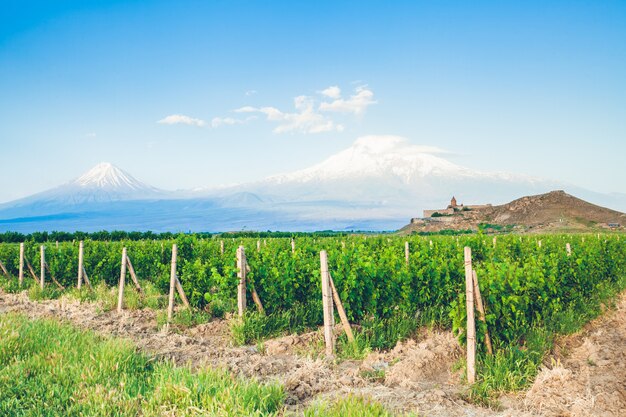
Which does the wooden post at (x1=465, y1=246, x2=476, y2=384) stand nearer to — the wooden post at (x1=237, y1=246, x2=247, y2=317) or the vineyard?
the vineyard

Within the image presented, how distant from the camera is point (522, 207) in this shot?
258 feet

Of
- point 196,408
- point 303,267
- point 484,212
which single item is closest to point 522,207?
point 484,212

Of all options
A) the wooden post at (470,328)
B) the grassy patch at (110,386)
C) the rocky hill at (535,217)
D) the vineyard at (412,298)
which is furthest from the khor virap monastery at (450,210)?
the grassy patch at (110,386)

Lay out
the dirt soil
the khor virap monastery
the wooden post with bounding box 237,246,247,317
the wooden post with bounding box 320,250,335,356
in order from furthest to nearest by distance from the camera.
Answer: the khor virap monastery < the wooden post with bounding box 237,246,247,317 < the wooden post with bounding box 320,250,335,356 < the dirt soil

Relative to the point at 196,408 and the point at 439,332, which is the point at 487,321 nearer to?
the point at 439,332

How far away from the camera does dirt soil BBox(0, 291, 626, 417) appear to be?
513 centimetres

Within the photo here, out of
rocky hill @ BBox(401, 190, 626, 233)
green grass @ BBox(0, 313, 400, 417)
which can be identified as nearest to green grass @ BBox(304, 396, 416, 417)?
green grass @ BBox(0, 313, 400, 417)

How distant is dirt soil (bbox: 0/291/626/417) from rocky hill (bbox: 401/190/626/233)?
6032cm

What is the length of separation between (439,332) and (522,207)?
Result: 79225 mm

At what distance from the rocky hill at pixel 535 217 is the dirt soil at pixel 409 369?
60317mm

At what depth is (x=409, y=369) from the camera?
6.17m

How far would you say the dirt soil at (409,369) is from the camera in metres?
5.13

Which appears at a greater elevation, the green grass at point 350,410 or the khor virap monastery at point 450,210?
the khor virap monastery at point 450,210

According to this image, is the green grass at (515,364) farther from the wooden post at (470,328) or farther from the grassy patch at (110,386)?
the grassy patch at (110,386)
